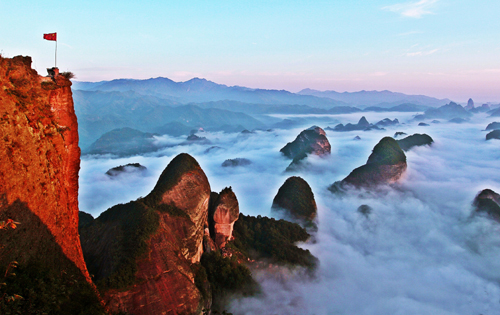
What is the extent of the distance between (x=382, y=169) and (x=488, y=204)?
27916 mm

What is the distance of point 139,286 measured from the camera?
20375mm

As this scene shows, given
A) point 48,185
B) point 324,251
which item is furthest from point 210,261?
point 324,251

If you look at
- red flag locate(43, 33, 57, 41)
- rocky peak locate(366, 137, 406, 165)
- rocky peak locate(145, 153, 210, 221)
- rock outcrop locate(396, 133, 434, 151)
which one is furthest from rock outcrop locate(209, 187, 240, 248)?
rock outcrop locate(396, 133, 434, 151)

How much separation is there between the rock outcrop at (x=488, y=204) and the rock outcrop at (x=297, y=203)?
4759 centimetres

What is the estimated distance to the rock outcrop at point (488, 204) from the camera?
69.0 metres

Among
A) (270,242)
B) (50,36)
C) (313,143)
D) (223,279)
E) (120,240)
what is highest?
(50,36)

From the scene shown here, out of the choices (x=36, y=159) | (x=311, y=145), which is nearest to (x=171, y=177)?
(x=36, y=159)

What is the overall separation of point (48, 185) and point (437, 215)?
331 feet

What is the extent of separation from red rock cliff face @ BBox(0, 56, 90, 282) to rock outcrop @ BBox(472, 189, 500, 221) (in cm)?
9189

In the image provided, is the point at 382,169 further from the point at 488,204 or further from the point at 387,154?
the point at 488,204

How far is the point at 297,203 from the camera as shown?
66188 mm

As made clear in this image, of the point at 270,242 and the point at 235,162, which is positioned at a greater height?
the point at 270,242

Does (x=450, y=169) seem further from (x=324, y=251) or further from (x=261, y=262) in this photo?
(x=261, y=262)

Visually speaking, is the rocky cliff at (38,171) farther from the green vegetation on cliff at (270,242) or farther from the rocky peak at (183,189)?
the green vegetation on cliff at (270,242)
